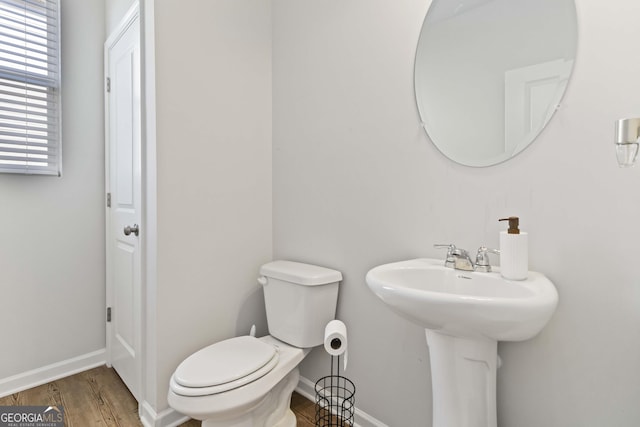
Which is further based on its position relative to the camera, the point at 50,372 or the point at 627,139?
the point at 50,372

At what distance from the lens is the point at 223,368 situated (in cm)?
132

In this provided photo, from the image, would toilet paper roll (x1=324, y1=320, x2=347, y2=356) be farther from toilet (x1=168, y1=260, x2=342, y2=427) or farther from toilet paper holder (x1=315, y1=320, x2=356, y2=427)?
toilet (x1=168, y1=260, x2=342, y2=427)

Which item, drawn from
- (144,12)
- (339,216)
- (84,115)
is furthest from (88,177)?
(339,216)

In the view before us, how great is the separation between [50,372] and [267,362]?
1.54m

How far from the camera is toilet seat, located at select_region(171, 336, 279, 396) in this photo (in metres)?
1.24

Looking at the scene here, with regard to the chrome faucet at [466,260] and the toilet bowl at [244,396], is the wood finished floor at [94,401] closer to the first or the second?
the toilet bowl at [244,396]

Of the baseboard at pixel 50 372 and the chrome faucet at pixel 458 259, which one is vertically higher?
the chrome faucet at pixel 458 259

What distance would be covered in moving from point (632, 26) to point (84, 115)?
8.61 feet

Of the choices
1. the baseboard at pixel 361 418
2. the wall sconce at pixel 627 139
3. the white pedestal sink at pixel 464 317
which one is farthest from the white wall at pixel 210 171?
the wall sconce at pixel 627 139

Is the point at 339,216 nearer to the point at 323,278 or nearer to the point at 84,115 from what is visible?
the point at 323,278

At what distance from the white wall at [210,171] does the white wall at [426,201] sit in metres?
0.14

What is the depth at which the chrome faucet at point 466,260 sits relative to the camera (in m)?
1.10

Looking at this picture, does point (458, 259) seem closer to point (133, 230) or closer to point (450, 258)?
point (450, 258)

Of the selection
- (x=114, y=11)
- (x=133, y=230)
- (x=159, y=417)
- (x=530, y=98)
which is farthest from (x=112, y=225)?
(x=530, y=98)
